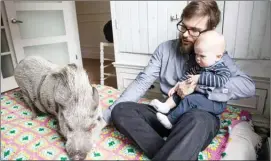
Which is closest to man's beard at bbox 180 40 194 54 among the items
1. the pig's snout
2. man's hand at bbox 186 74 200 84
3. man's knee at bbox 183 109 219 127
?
man's hand at bbox 186 74 200 84

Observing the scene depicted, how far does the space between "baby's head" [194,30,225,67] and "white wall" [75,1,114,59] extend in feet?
0.97

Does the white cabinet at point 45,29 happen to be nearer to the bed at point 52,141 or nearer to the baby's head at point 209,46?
the bed at point 52,141

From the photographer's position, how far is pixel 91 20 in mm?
569

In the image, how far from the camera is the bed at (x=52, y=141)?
450mm

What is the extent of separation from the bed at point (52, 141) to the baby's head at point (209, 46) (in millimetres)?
243

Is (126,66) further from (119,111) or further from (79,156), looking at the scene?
(79,156)

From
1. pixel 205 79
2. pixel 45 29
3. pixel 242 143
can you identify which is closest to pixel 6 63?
pixel 45 29

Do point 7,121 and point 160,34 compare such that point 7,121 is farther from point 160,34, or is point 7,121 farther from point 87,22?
point 160,34

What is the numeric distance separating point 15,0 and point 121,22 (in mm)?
546

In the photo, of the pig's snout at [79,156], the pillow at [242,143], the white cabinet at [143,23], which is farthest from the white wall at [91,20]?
the pillow at [242,143]

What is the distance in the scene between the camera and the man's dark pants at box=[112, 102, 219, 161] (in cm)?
43

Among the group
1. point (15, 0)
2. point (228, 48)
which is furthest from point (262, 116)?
point (15, 0)

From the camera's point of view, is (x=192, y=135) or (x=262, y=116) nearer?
(x=192, y=135)

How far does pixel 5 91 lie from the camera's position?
1076 millimetres
